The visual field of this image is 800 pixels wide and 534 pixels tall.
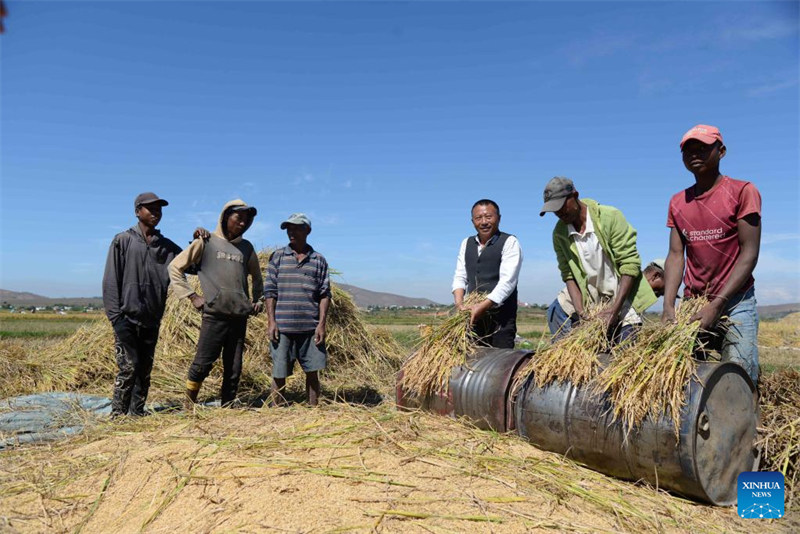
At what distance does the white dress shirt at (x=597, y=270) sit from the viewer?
13.4 feet

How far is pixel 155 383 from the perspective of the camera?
7051 millimetres

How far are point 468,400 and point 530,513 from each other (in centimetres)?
137

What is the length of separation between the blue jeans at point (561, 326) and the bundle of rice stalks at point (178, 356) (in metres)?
3.89

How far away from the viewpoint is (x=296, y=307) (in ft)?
17.8

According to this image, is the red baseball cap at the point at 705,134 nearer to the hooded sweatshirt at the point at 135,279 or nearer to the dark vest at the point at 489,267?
the dark vest at the point at 489,267

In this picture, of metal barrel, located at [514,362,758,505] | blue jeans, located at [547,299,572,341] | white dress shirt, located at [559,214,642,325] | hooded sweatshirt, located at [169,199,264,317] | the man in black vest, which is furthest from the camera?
hooded sweatshirt, located at [169,199,264,317]

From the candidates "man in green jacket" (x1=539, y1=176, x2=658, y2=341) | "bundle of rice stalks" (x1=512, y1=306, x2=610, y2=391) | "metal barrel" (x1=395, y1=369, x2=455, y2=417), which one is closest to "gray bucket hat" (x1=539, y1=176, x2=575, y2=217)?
"man in green jacket" (x1=539, y1=176, x2=658, y2=341)

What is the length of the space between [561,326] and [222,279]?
314 centimetres

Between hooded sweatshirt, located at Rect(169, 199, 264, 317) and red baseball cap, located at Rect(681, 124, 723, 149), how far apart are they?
3.84 m

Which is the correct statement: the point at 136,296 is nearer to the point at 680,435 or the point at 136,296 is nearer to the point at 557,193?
the point at 557,193


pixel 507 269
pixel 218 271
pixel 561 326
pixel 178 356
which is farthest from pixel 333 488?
pixel 178 356

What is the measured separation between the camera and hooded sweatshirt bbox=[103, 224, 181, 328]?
496cm

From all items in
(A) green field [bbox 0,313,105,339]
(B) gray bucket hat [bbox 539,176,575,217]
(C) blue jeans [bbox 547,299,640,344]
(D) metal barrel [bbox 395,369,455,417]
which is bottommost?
(A) green field [bbox 0,313,105,339]

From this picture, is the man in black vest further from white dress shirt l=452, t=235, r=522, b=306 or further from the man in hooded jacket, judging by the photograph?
the man in hooded jacket
